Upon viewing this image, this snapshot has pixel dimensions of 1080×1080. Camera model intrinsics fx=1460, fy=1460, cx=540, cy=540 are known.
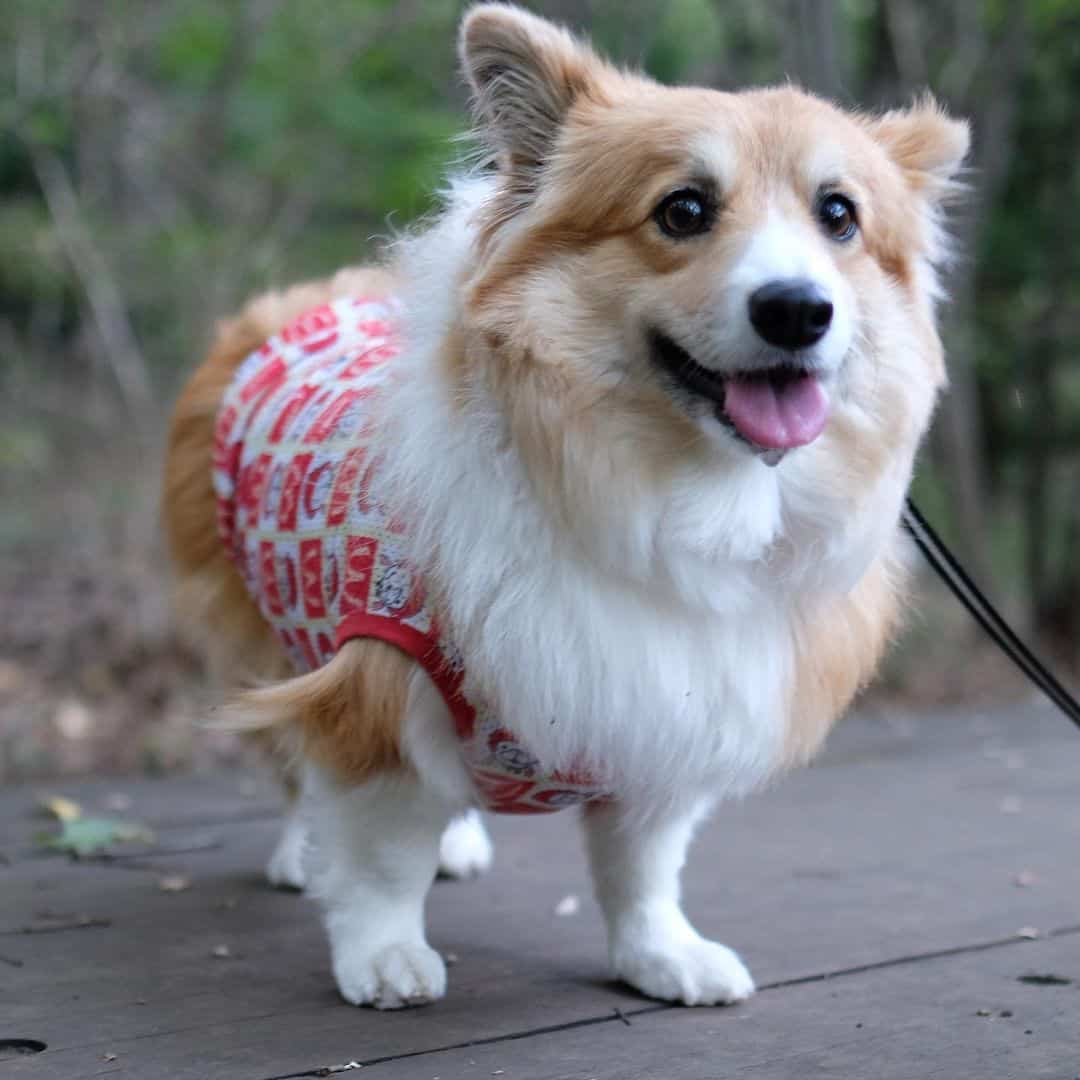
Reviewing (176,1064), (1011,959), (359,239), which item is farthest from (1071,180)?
(176,1064)

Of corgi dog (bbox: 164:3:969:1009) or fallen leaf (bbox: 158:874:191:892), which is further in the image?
fallen leaf (bbox: 158:874:191:892)

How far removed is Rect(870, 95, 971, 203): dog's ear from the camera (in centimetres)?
275

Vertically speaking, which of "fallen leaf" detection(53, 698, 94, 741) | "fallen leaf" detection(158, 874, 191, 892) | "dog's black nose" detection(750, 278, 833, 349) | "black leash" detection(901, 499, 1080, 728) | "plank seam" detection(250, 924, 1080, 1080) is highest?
"dog's black nose" detection(750, 278, 833, 349)

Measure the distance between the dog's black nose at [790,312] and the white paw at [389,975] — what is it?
4.23ft

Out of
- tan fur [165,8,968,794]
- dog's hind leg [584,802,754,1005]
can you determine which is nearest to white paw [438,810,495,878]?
dog's hind leg [584,802,754,1005]

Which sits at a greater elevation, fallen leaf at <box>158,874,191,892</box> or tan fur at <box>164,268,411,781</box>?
tan fur at <box>164,268,411,781</box>

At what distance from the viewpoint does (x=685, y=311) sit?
7.68 feet

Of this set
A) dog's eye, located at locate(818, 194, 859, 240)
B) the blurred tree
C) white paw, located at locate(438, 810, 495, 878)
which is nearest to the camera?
dog's eye, located at locate(818, 194, 859, 240)

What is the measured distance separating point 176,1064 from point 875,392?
1598mm

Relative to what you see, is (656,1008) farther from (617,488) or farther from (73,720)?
(73,720)

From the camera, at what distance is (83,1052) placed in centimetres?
238

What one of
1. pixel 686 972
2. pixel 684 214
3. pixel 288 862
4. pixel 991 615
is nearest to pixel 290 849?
pixel 288 862

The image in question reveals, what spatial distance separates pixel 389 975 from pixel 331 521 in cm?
84

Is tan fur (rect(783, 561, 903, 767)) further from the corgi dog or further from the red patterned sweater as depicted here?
the red patterned sweater
